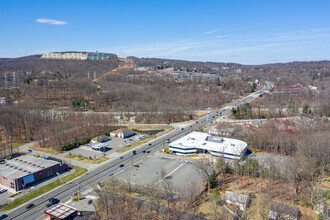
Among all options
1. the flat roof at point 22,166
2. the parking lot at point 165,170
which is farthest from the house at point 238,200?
the flat roof at point 22,166

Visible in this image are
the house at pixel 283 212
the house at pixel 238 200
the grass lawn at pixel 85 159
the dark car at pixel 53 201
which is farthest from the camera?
the grass lawn at pixel 85 159

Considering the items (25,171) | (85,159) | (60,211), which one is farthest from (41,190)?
(85,159)

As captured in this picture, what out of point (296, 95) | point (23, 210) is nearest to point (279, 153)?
point (23, 210)

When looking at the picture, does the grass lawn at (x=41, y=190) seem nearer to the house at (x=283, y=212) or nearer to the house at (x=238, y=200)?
the house at (x=238, y=200)

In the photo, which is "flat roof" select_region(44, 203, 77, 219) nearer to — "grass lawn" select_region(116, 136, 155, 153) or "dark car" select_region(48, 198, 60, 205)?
"dark car" select_region(48, 198, 60, 205)

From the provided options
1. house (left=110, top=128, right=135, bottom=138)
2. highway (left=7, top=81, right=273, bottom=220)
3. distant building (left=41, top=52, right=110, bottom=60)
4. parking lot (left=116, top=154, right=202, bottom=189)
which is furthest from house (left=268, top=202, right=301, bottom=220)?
distant building (left=41, top=52, right=110, bottom=60)
